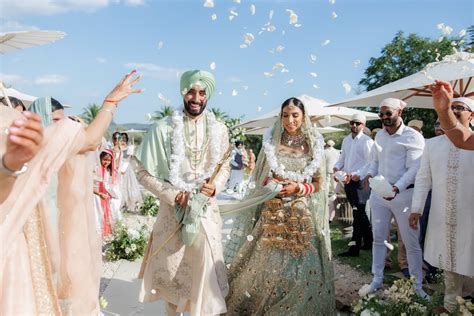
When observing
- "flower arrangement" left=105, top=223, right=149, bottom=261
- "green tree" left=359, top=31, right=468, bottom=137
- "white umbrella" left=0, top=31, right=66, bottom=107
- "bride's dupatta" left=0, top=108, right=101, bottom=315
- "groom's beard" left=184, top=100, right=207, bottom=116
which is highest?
"green tree" left=359, top=31, right=468, bottom=137

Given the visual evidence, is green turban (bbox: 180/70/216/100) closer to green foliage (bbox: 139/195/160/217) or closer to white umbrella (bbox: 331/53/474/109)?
white umbrella (bbox: 331/53/474/109)

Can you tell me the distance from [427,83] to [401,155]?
873 millimetres

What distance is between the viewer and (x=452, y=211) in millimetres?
3793

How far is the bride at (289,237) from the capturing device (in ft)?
13.0

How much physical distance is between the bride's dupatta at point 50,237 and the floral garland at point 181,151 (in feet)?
4.62

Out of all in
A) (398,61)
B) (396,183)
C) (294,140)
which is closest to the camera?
(294,140)

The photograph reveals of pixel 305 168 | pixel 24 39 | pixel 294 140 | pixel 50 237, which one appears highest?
pixel 24 39

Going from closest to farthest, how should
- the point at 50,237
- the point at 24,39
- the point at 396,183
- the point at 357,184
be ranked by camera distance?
the point at 50,237 < the point at 24,39 < the point at 396,183 < the point at 357,184

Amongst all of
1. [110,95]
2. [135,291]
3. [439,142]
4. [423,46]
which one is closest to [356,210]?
[439,142]

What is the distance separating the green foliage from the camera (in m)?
10.9

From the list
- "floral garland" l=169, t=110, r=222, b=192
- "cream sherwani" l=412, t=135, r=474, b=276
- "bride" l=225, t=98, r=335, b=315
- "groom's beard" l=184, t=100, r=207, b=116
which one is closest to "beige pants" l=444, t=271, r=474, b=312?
"cream sherwani" l=412, t=135, r=474, b=276

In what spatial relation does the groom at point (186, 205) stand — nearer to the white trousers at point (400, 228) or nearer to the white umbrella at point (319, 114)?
the white trousers at point (400, 228)

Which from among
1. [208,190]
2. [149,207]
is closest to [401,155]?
[208,190]

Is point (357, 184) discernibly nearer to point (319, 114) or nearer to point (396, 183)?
point (396, 183)
